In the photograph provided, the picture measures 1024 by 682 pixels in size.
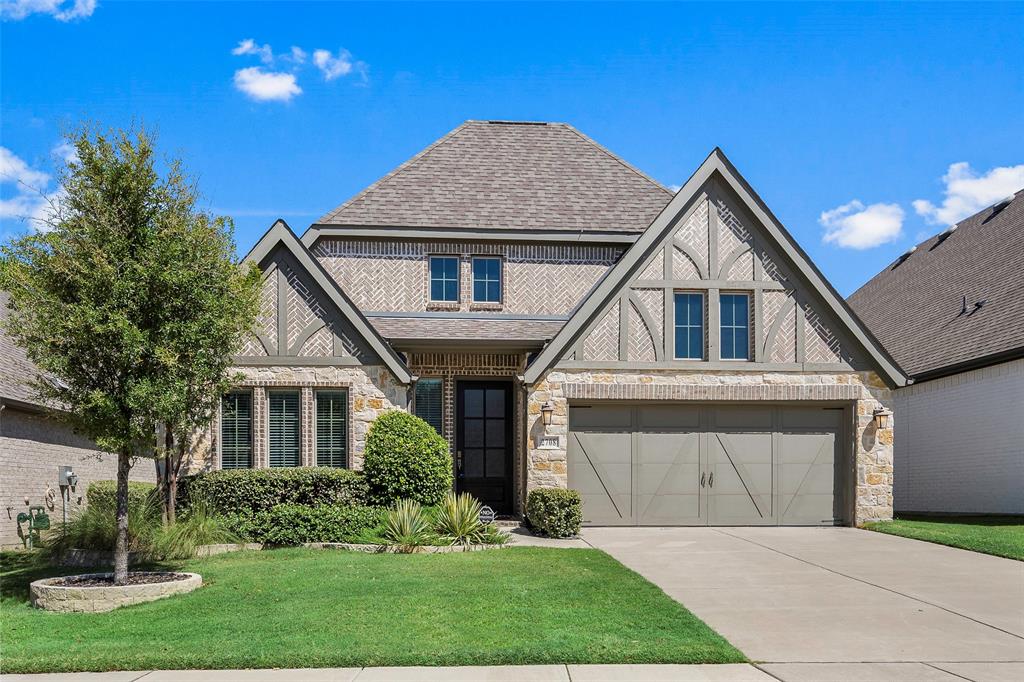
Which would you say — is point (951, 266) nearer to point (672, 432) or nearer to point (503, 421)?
point (672, 432)

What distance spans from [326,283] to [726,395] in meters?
7.82

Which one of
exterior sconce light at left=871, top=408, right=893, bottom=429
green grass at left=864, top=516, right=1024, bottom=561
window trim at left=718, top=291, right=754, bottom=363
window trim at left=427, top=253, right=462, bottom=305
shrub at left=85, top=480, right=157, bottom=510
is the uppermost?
window trim at left=427, top=253, right=462, bottom=305

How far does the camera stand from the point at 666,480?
17031 mm

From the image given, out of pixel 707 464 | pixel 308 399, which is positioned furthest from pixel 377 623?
pixel 707 464

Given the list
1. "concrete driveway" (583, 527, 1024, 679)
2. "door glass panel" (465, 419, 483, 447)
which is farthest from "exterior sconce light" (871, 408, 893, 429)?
"door glass panel" (465, 419, 483, 447)

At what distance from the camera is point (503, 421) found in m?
18.9

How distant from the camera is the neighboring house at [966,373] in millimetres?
17828

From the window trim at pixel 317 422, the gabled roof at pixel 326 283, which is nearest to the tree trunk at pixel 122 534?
the window trim at pixel 317 422

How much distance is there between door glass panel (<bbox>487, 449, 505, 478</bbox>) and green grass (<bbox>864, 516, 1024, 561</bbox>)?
24.2ft

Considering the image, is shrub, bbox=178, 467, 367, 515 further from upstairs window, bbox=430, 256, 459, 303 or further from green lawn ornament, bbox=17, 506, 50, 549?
upstairs window, bbox=430, 256, 459, 303

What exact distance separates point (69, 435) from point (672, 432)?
1226cm

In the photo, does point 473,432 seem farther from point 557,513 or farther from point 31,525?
point 31,525

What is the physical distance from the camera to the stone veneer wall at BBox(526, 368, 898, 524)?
16469 millimetres

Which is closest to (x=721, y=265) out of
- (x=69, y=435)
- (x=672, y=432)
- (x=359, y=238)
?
(x=672, y=432)
